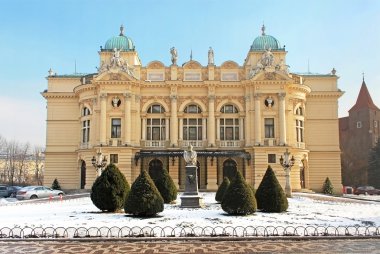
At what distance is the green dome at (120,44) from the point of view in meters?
Result: 52.2

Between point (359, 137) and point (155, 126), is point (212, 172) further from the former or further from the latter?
point (359, 137)

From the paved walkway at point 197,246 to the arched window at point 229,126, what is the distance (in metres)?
34.5

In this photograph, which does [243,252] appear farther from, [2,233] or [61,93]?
[61,93]

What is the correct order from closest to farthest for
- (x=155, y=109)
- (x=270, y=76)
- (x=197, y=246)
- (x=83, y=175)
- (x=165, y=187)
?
(x=197, y=246) < (x=165, y=187) < (x=270, y=76) < (x=155, y=109) < (x=83, y=175)

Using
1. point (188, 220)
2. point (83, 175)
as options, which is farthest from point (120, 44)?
point (188, 220)

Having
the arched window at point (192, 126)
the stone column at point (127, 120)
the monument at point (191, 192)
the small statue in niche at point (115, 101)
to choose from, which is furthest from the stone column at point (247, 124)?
the monument at point (191, 192)

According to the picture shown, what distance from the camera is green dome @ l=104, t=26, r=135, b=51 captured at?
171ft

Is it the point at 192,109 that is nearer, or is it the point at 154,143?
the point at 154,143

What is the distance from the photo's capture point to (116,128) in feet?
160

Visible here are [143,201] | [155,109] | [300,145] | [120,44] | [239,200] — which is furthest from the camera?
[120,44]

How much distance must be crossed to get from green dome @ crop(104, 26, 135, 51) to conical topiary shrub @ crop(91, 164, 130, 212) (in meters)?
31.8

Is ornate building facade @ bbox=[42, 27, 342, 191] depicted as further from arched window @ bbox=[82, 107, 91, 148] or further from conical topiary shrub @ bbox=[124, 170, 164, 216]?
conical topiary shrub @ bbox=[124, 170, 164, 216]

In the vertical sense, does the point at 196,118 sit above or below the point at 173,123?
above

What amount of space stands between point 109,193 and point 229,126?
96.0 ft
